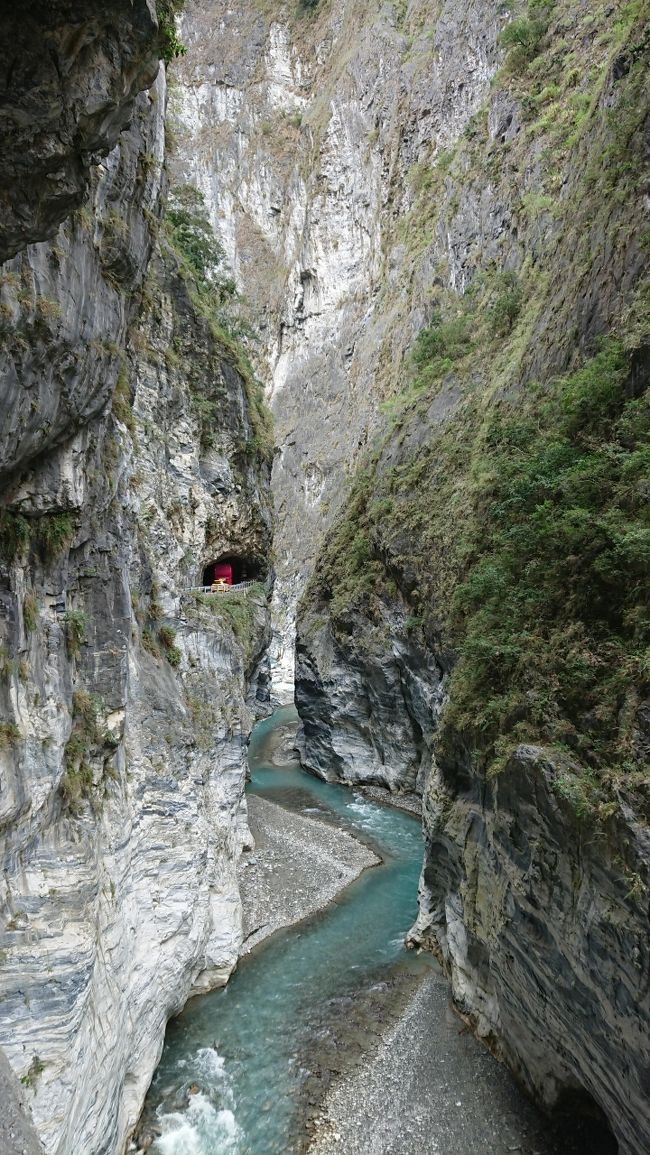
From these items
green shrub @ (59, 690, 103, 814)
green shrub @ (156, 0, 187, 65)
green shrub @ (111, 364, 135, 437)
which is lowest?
green shrub @ (59, 690, 103, 814)

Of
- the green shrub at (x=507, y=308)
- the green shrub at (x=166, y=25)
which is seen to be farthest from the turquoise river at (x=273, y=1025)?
the green shrub at (x=507, y=308)

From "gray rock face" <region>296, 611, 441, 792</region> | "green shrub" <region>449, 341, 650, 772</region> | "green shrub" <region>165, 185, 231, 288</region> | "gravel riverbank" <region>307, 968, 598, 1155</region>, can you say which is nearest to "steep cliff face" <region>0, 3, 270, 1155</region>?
"gravel riverbank" <region>307, 968, 598, 1155</region>

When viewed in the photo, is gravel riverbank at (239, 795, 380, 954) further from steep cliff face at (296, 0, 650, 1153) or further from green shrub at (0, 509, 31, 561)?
green shrub at (0, 509, 31, 561)

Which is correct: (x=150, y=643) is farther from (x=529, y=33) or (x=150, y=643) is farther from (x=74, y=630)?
(x=529, y=33)

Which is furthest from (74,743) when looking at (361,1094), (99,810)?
(361,1094)

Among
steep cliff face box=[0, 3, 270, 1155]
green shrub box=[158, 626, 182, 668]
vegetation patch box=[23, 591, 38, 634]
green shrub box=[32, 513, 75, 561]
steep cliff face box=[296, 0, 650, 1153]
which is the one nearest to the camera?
steep cliff face box=[0, 3, 270, 1155]

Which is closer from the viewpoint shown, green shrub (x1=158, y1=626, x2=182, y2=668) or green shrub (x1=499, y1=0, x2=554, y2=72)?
green shrub (x1=158, y1=626, x2=182, y2=668)

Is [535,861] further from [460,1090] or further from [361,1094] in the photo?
[361,1094]

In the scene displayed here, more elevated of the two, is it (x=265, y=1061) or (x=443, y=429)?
(x=443, y=429)
